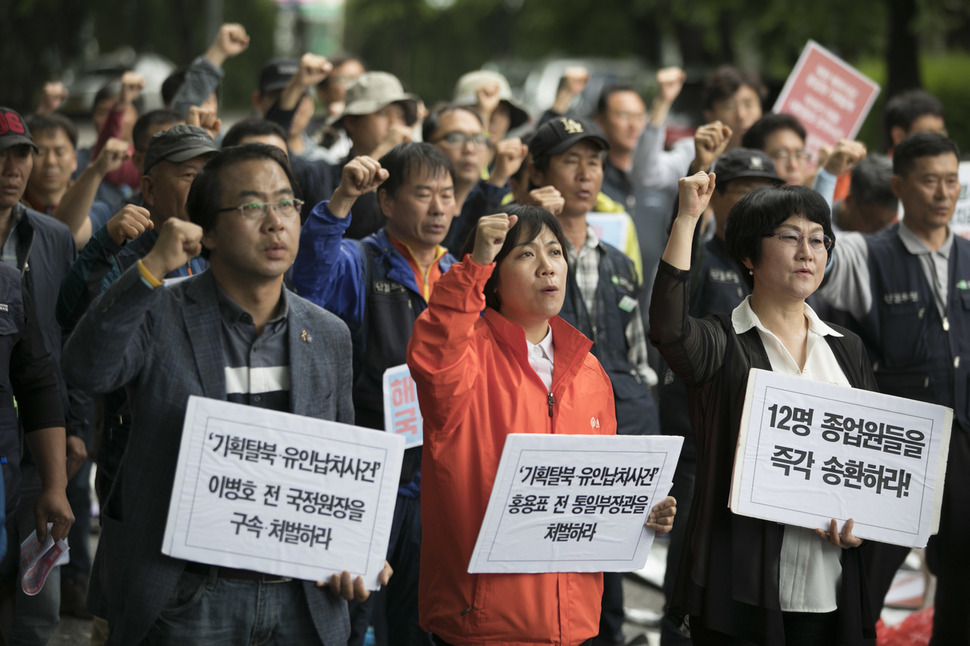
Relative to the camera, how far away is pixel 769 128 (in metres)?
6.54

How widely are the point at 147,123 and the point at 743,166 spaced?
295 cm

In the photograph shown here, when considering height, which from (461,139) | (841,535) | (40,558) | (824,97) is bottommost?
(40,558)

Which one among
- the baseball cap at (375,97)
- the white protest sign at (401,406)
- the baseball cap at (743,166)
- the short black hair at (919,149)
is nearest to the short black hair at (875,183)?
the short black hair at (919,149)

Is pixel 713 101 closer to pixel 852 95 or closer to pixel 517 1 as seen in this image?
pixel 852 95

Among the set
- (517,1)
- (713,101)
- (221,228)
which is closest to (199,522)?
(221,228)

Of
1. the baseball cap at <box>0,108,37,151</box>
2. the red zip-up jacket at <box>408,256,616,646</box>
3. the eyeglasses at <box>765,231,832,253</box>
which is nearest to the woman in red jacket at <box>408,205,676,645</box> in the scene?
the red zip-up jacket at <box>408,256,616,646</box>

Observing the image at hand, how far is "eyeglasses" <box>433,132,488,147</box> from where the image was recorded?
6.26 meters

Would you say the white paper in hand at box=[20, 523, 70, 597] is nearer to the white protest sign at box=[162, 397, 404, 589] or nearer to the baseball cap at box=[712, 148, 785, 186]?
the white protest sign at box=[162, 397, 404, 589]

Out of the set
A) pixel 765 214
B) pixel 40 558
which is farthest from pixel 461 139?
pixel 40 558

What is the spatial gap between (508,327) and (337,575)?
988mm

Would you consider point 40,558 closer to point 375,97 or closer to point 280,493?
point 280,493

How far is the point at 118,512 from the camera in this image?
325 centimetres

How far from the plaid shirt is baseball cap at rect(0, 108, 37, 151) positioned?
87.8 inches

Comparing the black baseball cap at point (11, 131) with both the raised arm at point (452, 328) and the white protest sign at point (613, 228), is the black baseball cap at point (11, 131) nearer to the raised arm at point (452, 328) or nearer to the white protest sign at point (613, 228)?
the raised arm at point (452, 328)
